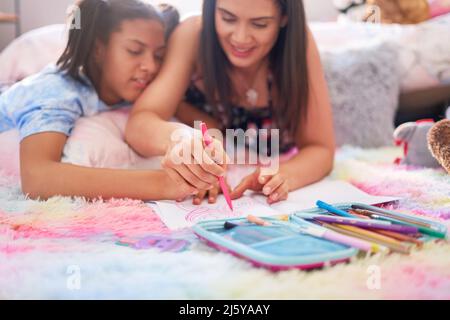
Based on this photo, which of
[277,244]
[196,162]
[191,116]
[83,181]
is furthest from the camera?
[191,116]

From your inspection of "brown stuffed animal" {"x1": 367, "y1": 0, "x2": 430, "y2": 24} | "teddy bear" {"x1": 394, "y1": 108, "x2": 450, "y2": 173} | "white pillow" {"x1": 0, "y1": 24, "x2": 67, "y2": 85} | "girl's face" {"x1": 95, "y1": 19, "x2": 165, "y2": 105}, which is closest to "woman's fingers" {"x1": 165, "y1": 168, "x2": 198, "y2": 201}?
"girl's face" {"x1": 95, "y1": 19, "x2": 165, "y2": 105}

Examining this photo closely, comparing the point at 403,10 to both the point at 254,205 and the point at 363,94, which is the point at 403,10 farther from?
the point at 254,205

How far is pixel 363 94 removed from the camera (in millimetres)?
1429

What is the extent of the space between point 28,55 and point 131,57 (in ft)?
1.42

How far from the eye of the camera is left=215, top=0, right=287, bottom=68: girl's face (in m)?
1.00

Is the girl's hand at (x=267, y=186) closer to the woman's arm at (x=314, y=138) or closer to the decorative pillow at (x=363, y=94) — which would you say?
the woman's arm at (x=314, y=138)

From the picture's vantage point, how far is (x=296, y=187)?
3.14 feet

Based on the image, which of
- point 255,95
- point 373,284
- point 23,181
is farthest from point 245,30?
point 373,284

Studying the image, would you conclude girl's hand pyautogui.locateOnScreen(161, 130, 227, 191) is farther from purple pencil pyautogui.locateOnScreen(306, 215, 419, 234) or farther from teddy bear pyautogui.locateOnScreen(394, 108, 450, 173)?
teddy bear pyautogui.locateOnScreen(394, 108, 450, 173)

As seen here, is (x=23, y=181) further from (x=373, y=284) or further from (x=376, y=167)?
(x=376, y=167)

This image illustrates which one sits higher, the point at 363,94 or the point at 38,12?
the point at 38,12

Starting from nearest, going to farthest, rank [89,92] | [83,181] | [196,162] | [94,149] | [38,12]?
[196,162] < [83,181] < [94,149] < [89,92] < [38,12]

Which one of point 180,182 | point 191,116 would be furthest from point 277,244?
point 191,116
